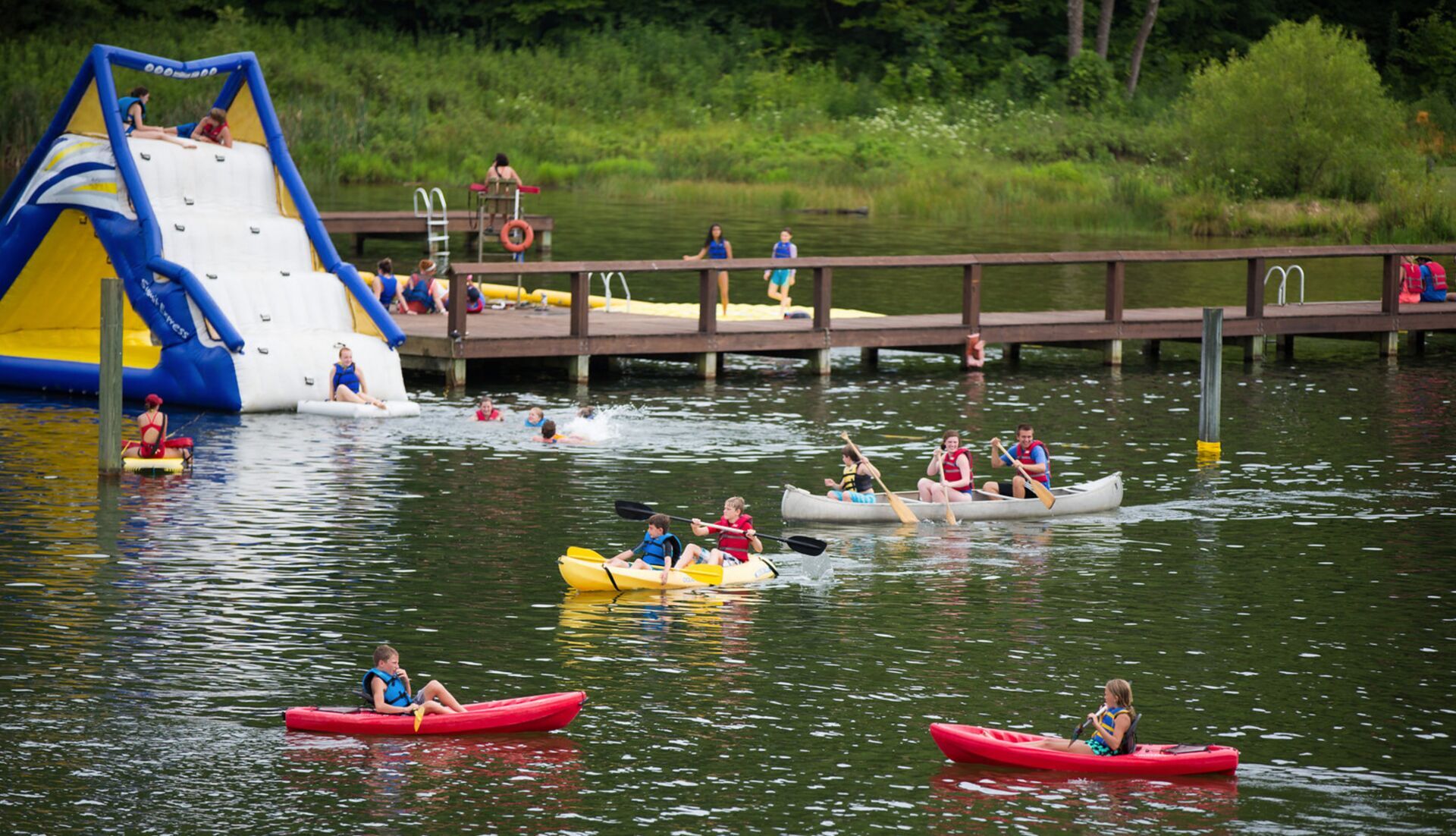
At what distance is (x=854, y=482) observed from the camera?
72.4 ft

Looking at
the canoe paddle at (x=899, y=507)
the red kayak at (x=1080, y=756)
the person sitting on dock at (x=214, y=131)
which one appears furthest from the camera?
the person sitting on dock at (x=214, y=131)

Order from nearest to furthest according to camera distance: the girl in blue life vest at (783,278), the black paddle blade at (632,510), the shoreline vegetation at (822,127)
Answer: the black paddle blade at (632,510) → the girl in blue life vest at (783,278) → the shoreline vegetation at (822,127)

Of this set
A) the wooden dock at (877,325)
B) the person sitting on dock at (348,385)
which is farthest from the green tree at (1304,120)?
the person sitting on dock at (348,385)

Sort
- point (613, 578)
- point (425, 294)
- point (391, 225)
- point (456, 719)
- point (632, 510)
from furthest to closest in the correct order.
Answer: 1. point (391, 225)
2. point (425, 294)
3. point (632, 510)
4. point (613, 578)
5. point (456, 719)

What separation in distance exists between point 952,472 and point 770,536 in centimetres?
397

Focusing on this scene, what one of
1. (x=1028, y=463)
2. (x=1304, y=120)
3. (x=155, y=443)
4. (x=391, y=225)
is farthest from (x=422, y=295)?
(x=1304, y=120)

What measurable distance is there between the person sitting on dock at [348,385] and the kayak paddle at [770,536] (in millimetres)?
8524

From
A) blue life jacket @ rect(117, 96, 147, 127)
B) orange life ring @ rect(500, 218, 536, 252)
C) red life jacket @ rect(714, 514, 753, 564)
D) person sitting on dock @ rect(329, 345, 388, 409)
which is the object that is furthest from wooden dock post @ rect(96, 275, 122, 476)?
orange life ring @ rect(500, 218, 536, 252)

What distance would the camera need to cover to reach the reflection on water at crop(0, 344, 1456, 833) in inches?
514

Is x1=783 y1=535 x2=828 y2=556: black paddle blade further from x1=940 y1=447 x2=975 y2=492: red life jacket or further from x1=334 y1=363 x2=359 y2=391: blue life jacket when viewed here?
x1=334 y1=363 x2=359 y2=391: blue life jacket

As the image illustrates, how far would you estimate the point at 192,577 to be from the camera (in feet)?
59.6

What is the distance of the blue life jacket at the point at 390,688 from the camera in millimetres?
14172

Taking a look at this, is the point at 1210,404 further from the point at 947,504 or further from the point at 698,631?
the point at 698,631

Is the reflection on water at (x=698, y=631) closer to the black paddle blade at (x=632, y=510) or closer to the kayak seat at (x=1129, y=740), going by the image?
the kayak seat at (x=1129, y=740)
